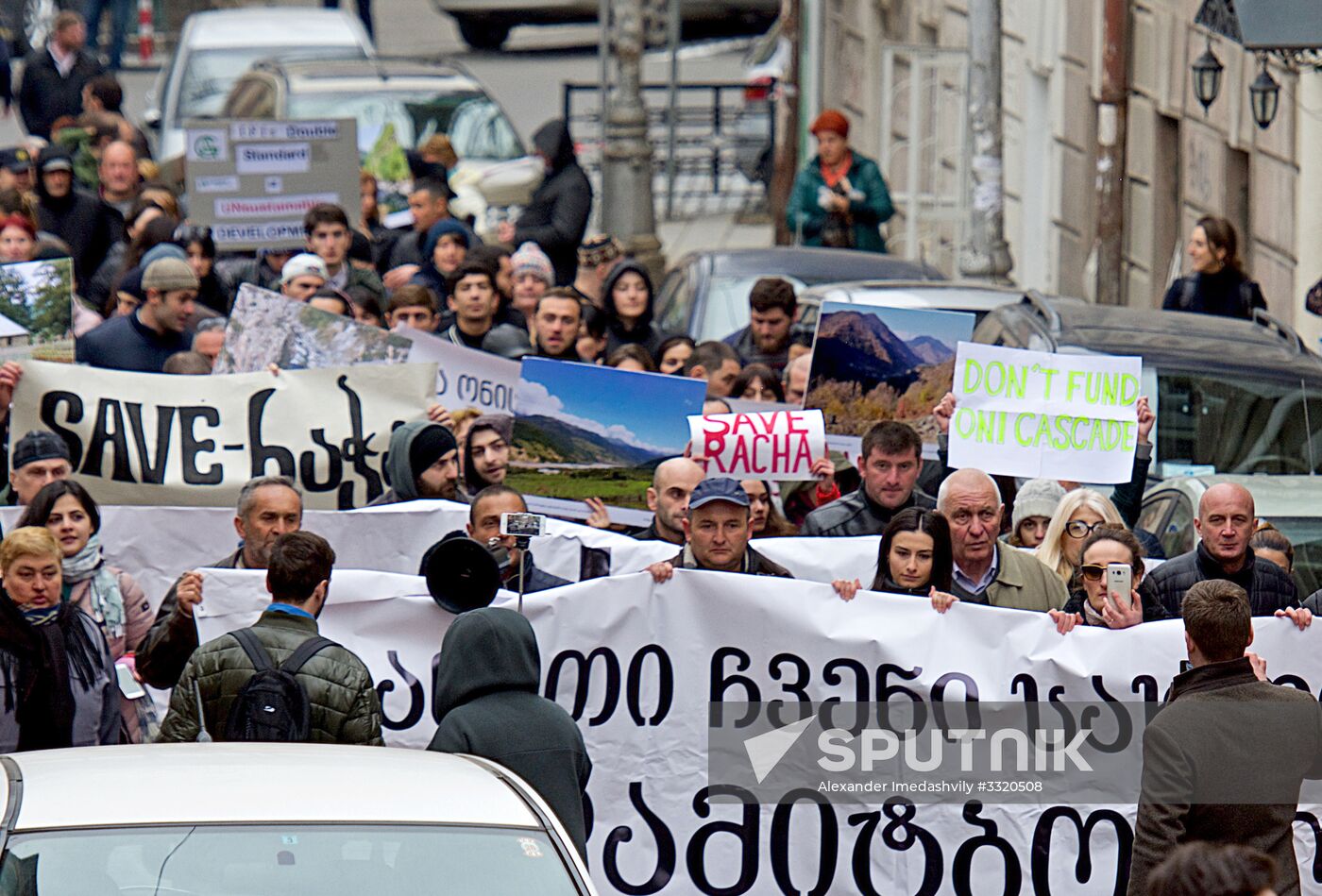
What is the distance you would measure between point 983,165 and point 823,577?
9834mm

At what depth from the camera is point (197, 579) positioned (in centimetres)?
755

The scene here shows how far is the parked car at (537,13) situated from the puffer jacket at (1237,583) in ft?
79.5

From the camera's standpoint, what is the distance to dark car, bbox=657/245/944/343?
46.5 ft

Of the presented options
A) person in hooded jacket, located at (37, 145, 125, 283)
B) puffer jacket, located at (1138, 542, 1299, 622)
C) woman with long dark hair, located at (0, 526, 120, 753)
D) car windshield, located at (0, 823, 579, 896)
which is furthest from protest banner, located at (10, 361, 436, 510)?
person in hooded jacket, located at (37, 145, 125, 283)

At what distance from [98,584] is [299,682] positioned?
5.44ft

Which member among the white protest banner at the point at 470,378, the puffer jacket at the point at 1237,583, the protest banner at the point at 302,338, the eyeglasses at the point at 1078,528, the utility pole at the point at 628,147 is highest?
the utility pole at the point at 628,147

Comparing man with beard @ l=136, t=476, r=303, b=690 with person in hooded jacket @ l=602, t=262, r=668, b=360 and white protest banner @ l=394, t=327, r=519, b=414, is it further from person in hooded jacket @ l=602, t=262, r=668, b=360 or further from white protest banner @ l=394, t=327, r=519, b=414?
person in hooded jacket @ l=602, t=262, r=668, b=360

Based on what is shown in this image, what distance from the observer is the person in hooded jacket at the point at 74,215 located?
49.4 ft

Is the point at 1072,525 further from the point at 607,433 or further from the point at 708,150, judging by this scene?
the point at 708,150

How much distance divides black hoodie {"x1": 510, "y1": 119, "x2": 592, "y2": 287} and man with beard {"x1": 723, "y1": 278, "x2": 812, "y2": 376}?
4600 millimetres

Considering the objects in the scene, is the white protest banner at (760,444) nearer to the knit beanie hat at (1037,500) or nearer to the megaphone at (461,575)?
the knit beanie hat at (1037,500)

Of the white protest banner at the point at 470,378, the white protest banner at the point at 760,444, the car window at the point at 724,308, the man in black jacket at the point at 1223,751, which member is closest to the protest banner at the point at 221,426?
the white protest banner at the point at 470,378

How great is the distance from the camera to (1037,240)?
2275 centimetres

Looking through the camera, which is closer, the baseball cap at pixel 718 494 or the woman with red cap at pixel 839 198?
the baseball cap at pixel 718 494
